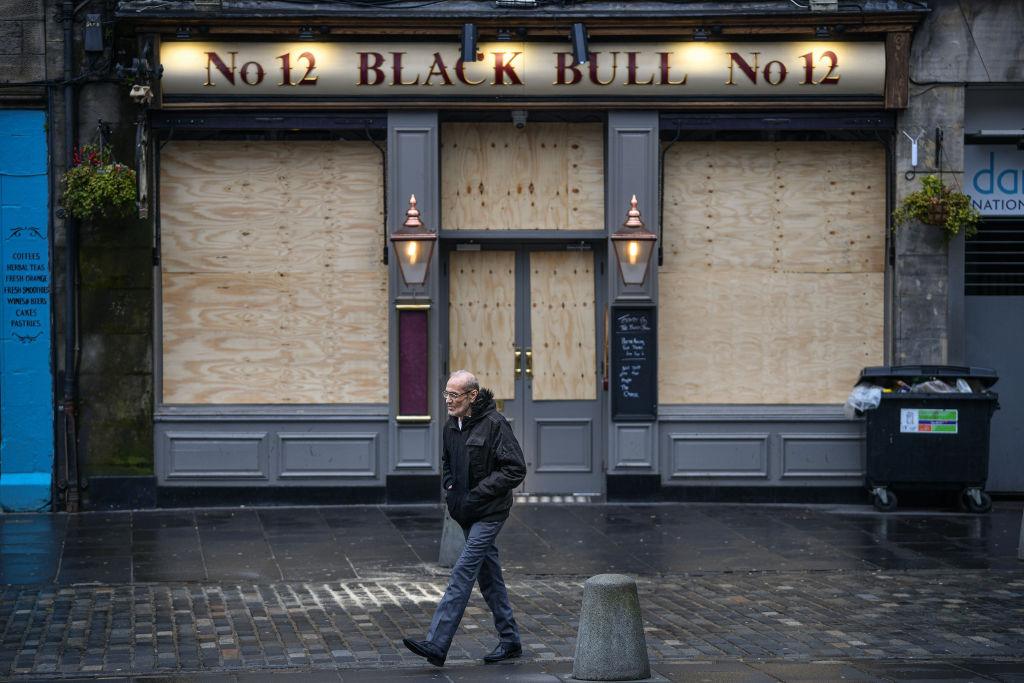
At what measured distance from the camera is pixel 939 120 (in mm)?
15281

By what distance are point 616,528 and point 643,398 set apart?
1922 mm

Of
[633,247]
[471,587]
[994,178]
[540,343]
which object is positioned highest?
[994,178]

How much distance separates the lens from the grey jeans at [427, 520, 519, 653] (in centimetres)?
836

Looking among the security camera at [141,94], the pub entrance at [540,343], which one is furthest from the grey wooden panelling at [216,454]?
the security camera at [141,94]

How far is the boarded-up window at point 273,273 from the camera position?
15117mm

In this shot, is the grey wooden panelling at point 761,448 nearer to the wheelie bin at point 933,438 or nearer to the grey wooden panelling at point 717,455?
the grey wooden panelling at point 717,455

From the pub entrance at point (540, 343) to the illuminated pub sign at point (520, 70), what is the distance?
5.96 ft

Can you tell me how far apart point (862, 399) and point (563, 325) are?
332 centimetres

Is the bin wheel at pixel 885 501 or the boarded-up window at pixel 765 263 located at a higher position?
the boarded-up window at pixel 765 263

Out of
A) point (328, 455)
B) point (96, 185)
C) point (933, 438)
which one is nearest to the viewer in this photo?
point (96, 185)

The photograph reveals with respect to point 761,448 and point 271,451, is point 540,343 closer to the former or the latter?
point 761,448

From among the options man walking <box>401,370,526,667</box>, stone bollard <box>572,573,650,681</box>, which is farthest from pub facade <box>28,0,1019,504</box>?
stone bollard <box>572,573,650,681</box>

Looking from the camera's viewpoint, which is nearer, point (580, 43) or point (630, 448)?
point (580, 43)

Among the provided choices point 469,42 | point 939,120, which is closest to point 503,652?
point 469,42
